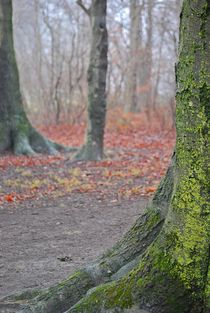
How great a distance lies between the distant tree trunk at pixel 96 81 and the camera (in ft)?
45.6

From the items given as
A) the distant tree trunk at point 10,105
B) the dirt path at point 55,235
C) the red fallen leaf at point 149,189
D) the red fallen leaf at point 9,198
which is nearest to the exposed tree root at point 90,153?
the distant tree trunk at point 10,105

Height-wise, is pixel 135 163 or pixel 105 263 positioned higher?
pixel 105 263

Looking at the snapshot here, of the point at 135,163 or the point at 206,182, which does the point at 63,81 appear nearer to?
the point at 135,163

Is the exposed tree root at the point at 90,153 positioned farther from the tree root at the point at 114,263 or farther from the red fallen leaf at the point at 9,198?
the tree root at the point at 114,263

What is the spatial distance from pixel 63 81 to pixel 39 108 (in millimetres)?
1936

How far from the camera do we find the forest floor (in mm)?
6383

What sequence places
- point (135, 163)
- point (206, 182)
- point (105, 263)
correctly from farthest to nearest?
1. point (135, 163)
2. point (105, 263)
3. point (206, 182)

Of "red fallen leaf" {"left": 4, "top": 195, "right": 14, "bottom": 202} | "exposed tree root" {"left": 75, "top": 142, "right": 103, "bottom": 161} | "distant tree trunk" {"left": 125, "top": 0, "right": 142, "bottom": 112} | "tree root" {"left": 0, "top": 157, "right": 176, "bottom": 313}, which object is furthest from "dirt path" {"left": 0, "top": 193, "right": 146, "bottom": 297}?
"distant tree trunk" {"left": 125, "top": 0, "right": 142, "bottom": 112}

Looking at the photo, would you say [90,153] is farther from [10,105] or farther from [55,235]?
[55,235]

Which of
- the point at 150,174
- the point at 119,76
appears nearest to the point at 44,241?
the point at 150,174

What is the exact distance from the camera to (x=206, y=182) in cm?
354

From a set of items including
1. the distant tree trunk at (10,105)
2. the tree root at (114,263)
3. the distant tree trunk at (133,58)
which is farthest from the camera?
the distant tree trunk at (133,58)

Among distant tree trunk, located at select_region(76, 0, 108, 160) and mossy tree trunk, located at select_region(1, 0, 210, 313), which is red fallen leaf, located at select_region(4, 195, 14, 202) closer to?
distant tree trunk, located at select_region(76, 0, 108, 160)

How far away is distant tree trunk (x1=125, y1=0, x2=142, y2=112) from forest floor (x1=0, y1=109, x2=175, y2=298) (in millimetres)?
11905
